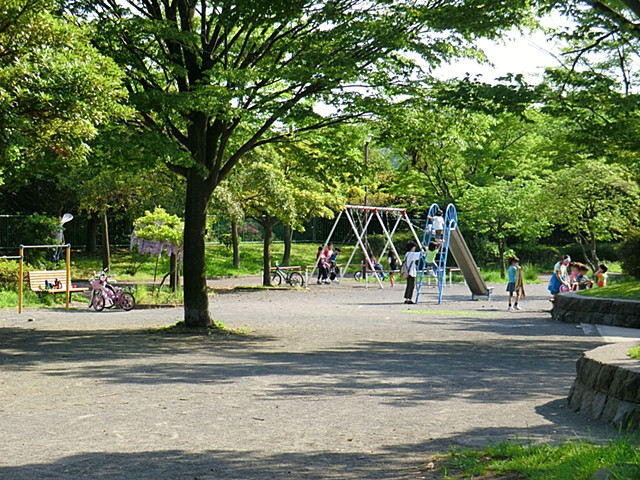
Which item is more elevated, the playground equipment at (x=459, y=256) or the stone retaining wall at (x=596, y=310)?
the playground equipment at (x=459, y=256)

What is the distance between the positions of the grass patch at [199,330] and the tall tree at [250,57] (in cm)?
17

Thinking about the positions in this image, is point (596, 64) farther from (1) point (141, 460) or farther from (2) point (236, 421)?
(1) point (141, 460)

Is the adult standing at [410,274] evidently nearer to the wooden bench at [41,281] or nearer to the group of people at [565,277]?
the group of people at [565,277]

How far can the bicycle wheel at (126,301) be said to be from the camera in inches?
877

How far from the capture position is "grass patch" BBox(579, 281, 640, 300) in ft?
63.3

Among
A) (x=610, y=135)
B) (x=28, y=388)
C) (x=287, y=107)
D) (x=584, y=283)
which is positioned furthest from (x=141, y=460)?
(x=584, y=283)

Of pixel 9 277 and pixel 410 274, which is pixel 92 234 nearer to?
pixel 9 277

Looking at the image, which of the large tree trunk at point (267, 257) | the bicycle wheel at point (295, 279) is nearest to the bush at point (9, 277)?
the large tree trunk at point (267, 257)

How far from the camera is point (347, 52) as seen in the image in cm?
1501

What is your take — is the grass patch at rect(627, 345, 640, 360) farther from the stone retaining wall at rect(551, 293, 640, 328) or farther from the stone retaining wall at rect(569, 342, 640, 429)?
the stone retaining wall at rect(551, 293, 640, 328)

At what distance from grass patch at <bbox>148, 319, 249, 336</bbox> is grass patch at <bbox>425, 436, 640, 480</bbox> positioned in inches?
408

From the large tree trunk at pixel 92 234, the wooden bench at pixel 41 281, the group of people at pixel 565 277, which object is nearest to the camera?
the wooden bench at pixel 41 281

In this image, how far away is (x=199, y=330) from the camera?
1656cm

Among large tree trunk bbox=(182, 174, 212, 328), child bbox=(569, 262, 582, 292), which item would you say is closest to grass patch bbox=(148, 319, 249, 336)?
large tree trunk bbox=(182, 174, 212, 328)
